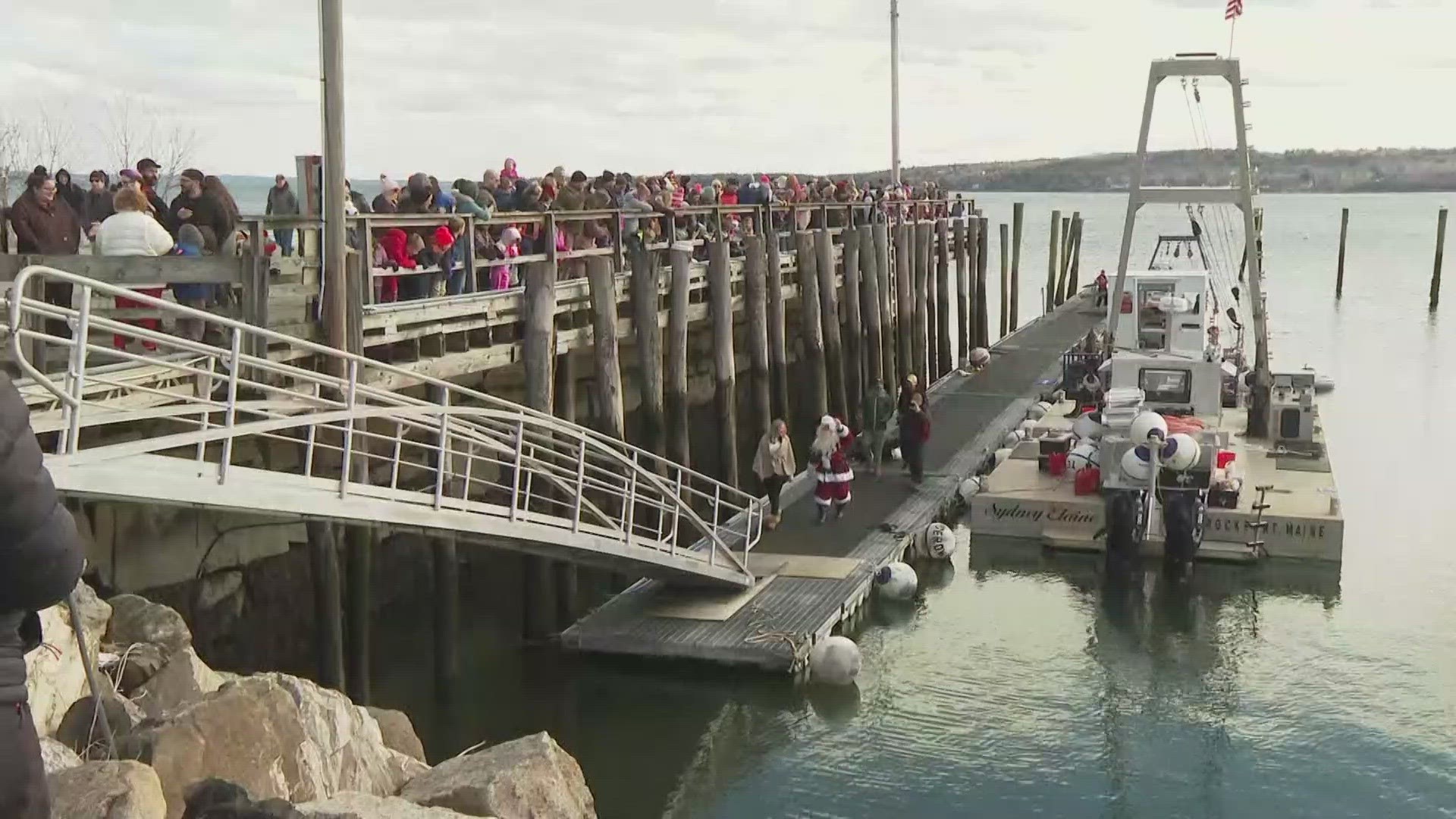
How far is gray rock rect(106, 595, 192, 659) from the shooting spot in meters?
9.20

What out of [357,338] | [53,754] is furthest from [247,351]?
[53,754]

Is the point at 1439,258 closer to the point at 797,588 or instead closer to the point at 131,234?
the point at 797,588

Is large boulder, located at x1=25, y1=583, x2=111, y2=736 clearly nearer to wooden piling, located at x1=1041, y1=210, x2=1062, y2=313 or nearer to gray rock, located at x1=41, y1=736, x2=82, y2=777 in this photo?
gray rock, located at x1=41, y1=736, x2=82, y2=777

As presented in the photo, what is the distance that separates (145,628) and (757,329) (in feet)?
41.6

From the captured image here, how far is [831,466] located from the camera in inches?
707

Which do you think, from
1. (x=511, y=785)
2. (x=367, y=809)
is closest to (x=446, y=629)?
(x=511, y=785)

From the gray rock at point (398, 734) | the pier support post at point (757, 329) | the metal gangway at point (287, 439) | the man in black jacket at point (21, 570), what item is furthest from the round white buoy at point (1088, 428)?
the man in black jacket at point (21, 570)

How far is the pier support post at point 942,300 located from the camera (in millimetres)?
34250

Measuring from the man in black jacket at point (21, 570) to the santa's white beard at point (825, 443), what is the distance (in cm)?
1401

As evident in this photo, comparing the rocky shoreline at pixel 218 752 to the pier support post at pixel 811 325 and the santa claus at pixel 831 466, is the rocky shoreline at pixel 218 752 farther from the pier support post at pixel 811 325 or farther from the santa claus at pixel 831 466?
the pier support post at pixel 811 325

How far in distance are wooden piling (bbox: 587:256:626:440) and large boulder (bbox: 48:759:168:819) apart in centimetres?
926

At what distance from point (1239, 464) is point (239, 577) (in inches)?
506

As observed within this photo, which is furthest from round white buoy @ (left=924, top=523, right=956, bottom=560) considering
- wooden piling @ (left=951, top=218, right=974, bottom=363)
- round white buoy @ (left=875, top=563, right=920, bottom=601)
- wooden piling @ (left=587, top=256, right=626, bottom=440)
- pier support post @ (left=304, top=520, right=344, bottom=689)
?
wooden piling @ (left=951, top=218, right=974, bottom=363)

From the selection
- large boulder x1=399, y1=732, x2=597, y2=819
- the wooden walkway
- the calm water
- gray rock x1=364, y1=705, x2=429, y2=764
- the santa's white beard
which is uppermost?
the santa's white beard
